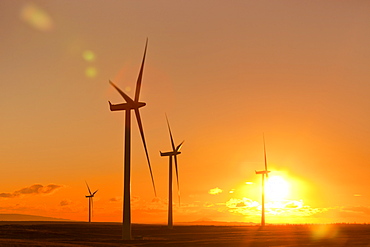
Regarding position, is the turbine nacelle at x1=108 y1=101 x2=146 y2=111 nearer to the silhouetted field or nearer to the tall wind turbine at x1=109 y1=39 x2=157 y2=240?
the tall wind turbine at x1=109 y1=39 x2=157 y2=240

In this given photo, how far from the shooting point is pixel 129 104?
66438mm

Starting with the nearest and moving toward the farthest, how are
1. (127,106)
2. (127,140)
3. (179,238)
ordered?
(127,140) < (127,106) < (179,238)

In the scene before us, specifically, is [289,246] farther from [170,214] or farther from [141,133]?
[170,214]

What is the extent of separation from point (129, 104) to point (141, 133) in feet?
12.2

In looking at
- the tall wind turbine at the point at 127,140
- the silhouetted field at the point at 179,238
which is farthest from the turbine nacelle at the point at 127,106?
the silhouetted field at the point at 179,238

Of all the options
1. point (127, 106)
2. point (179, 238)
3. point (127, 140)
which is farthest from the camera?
point (179, 238)

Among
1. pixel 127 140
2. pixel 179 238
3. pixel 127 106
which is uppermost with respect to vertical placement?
pixel 127 106

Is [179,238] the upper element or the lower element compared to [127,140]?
lower

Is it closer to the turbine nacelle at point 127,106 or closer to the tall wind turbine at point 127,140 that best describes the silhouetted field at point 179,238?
the tall wind turbine at point 127,140

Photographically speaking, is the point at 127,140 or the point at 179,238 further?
the point at 179,238

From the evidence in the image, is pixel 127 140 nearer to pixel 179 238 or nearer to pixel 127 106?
pixel 127 106

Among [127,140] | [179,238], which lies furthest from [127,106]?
[179,238]

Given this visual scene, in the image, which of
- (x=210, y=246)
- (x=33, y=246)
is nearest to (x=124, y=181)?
(x=210, y=246)

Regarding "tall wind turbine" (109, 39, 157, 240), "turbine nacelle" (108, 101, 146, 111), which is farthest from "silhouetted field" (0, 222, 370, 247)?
"turbine nacelle" (108, 101, 146, 111)
